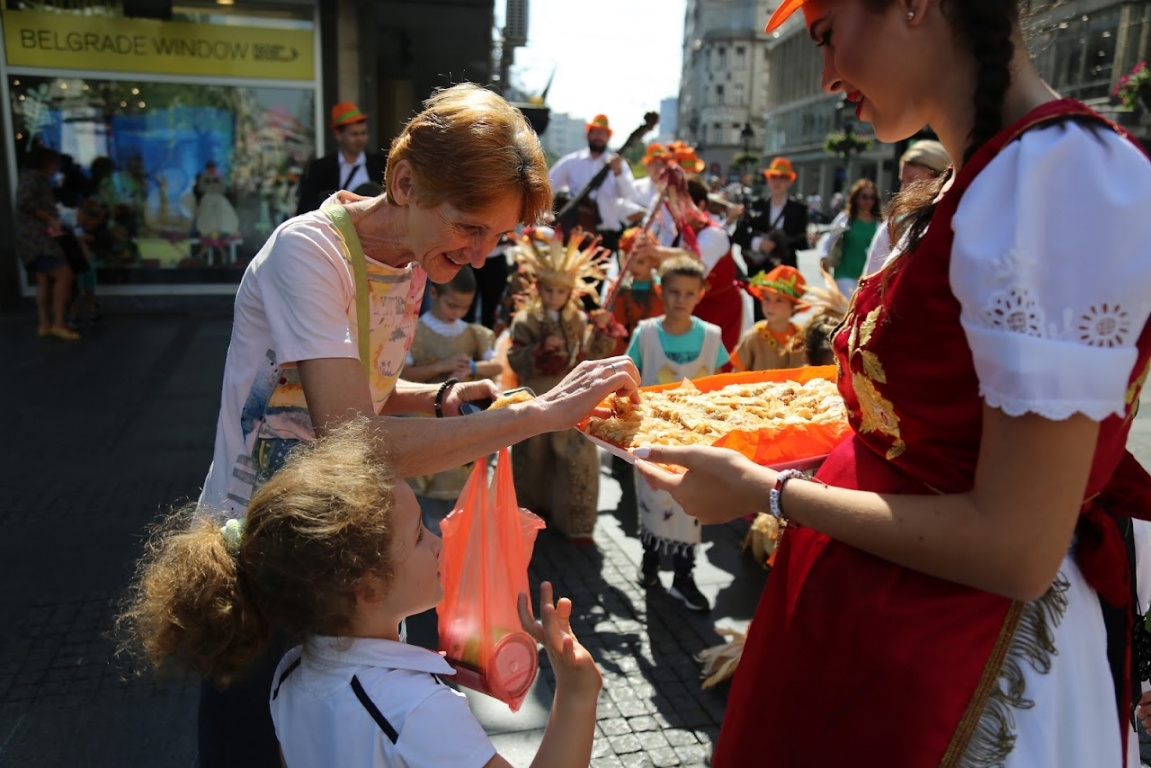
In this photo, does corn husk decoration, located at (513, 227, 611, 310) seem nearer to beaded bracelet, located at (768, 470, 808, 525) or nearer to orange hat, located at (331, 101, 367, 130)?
orange hat, located at (331, 101, 367, 130)

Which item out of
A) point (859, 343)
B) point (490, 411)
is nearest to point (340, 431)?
point (490, 411)

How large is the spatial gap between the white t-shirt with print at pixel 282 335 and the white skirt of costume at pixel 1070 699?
137 cm

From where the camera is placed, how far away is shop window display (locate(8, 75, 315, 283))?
12.1m

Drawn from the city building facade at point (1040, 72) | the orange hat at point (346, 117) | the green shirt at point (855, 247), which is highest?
the city building facade at point (1040, 72)

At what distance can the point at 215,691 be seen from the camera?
1982 mm

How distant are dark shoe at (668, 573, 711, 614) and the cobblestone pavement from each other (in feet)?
0.17

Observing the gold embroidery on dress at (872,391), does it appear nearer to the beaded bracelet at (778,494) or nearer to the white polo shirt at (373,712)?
the beaded bracelet at (778,494)

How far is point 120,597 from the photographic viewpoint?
4238mm

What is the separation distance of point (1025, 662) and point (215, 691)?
1.63 metres

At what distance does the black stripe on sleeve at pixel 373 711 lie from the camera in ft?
4.82

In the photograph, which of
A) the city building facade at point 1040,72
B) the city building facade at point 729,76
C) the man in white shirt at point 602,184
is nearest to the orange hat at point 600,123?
the man in white shirt at point 602,184

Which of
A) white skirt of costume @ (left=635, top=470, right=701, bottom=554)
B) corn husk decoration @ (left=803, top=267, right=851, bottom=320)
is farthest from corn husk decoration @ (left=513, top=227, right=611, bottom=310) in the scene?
white skirt of costume @ (left=635, top=470, right=701, bottom=554)

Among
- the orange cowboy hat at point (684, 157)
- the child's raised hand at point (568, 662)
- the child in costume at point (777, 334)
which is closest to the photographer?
the child's raised hand at point (568, 662)

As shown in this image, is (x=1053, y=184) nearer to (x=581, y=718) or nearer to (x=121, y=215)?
(x=581, y=718)
